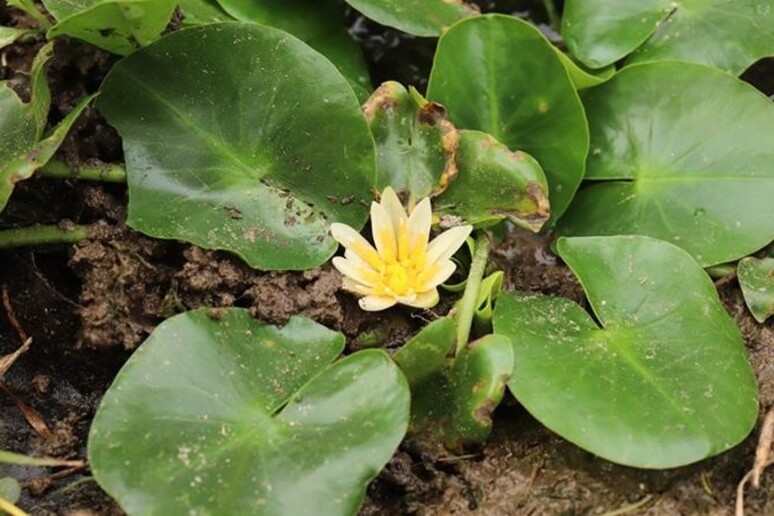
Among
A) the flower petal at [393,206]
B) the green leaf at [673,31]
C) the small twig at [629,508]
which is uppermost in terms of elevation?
the green leaf at [673,31]

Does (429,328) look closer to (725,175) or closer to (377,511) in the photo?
(377,511)

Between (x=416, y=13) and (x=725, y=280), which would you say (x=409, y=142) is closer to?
(x=416, y=13)

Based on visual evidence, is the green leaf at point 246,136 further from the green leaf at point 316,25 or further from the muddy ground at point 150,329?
the green leaf at point 316,25

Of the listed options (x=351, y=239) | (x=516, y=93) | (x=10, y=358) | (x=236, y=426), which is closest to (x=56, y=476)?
(x=10, y=358)

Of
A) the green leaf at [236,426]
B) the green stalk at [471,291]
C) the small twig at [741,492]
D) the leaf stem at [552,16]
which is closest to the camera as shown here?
the green leaf at [236,426]

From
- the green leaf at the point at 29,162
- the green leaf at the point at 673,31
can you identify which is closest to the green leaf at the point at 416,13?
the green leaf at the point at 673,31

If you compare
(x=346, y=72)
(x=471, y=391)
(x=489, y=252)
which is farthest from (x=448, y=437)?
(x=346, y=72)
